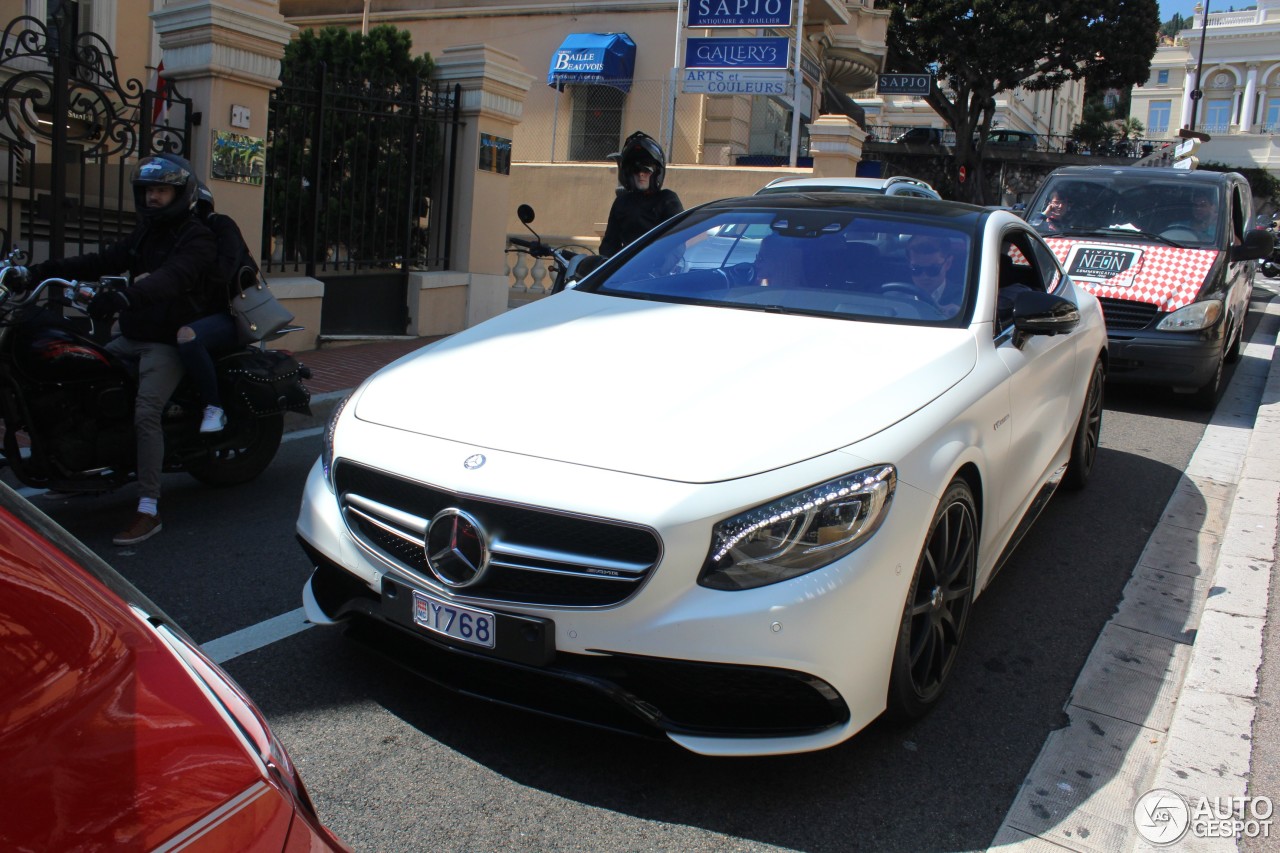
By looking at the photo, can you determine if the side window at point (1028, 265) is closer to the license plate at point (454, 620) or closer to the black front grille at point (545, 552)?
the black front grille at point (545, 552)

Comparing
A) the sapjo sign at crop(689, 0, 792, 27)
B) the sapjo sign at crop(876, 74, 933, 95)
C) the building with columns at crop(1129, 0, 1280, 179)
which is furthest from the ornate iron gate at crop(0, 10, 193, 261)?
the building with columns at crop(1129, 0, 1280, 179)

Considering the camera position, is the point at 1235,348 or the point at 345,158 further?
the point at 1235,348

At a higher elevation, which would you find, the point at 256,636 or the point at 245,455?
the point at 245,455

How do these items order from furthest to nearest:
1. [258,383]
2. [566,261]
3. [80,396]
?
[566,261]
[258,383]
[80,396]

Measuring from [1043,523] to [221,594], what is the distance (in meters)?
3.91

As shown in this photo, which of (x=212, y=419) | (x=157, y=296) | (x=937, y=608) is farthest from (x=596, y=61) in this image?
(x=937, y=608)

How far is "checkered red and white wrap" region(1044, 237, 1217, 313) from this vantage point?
29.9ft

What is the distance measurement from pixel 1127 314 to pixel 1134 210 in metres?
1.43

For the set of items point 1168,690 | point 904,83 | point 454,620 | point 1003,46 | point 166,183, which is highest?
point 1003,46

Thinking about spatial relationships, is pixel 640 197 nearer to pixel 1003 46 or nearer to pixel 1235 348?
pixel 1235 348

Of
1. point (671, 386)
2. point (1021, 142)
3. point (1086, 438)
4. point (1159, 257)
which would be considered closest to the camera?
point (671, 386)

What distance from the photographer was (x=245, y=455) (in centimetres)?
590

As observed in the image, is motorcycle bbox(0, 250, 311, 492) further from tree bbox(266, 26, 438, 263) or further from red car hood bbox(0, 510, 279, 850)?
tree bbox(266, 26, 438, 263)

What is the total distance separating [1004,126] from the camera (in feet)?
200
